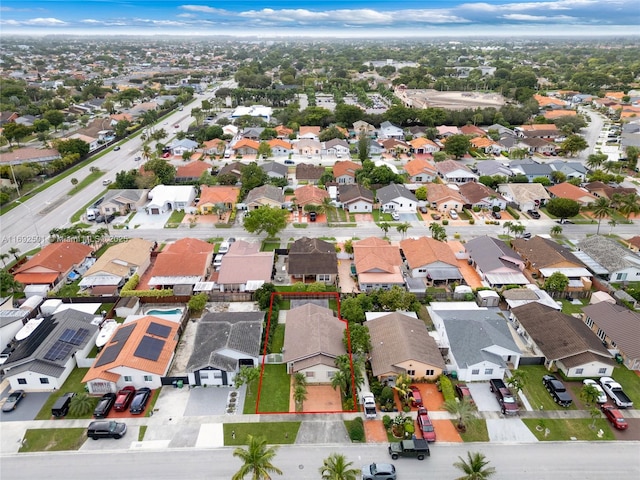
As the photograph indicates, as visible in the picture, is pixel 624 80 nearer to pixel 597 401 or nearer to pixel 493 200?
pixel 493 200

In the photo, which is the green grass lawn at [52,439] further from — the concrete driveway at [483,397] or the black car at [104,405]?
the concrete driveway at [483,397]

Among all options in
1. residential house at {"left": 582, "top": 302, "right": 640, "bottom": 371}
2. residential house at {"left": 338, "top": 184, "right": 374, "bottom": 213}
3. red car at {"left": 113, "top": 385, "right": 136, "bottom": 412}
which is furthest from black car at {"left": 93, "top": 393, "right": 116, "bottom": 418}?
residential house at {"left": 338, "top": 184, "right": 374, "bottom": 213}

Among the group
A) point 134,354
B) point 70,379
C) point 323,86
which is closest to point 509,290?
point 134,354

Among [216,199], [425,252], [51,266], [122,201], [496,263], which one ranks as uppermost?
[51,266]

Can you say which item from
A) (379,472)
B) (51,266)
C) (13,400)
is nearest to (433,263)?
(379,472)

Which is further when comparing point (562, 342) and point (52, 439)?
point (562, 342)

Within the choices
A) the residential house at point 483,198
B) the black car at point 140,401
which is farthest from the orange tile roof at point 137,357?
the residential house at point 483,198

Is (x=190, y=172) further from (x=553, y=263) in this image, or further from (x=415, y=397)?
(x=415, y=397)
